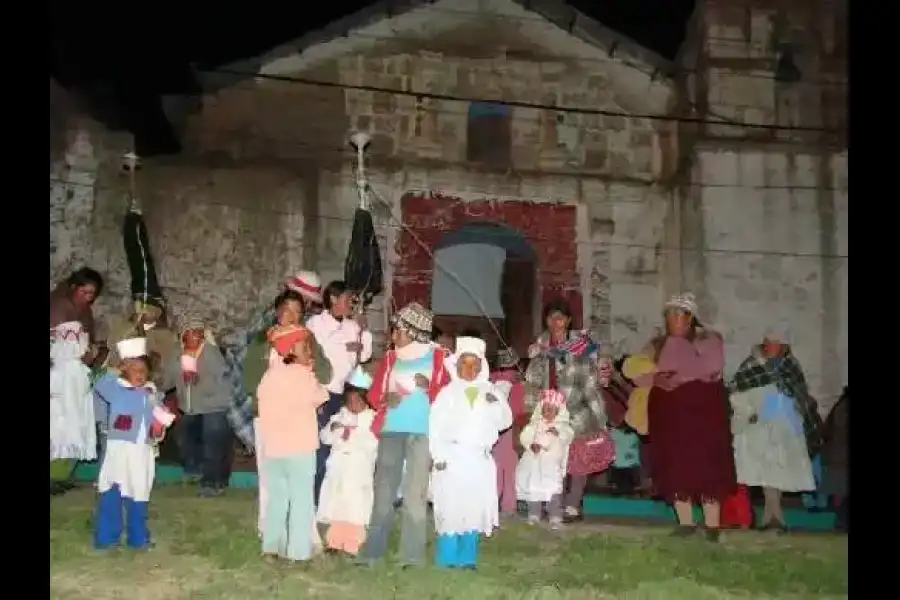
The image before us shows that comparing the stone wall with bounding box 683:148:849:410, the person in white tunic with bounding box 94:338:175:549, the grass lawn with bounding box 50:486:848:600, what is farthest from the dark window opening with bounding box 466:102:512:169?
the person in white tunic with bounding box 94:338:175:549

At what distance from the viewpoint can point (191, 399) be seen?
456cm

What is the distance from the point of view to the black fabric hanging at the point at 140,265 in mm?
4645

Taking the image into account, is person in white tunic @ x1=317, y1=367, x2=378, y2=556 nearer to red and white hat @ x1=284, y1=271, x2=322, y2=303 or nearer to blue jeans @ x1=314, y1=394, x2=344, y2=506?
blue jeans @ x1=314, y1=394, x2=344, y2=506

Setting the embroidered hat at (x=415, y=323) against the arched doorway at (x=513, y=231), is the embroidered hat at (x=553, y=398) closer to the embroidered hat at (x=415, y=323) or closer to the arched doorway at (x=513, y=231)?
the arched doorway at (x=513, y=231)

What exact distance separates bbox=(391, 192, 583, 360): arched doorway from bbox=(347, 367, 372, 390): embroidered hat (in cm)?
68

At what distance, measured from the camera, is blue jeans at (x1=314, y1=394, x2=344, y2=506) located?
4191mm

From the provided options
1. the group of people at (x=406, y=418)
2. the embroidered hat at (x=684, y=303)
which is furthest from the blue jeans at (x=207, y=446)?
the embroidered hat at (x=684, y=303)

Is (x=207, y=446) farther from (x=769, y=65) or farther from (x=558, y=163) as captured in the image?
(x=769, y=65)

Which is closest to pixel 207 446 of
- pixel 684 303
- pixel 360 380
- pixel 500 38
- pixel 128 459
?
pixel 128 459

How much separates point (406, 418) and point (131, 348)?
3.49 ft

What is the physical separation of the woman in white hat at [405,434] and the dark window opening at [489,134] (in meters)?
1.17
